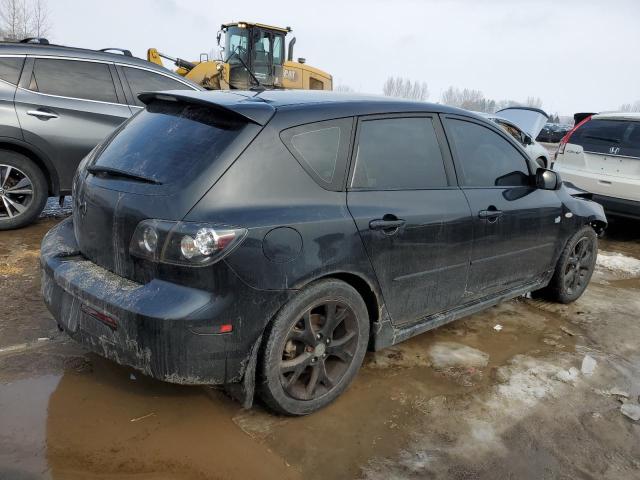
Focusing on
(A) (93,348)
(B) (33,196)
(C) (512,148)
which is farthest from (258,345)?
(B) (33,196)

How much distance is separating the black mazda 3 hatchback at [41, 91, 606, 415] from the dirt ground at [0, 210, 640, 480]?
0.87 ft

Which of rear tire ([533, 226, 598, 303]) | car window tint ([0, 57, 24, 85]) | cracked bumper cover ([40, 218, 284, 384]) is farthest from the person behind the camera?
car window tint ([0, 57, 24, 85])

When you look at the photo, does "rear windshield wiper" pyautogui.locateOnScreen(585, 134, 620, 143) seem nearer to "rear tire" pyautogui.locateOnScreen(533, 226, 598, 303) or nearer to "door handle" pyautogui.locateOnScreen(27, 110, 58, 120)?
"rear tire" pyautogui.locateOnScreen(533, 226, 598, 303)

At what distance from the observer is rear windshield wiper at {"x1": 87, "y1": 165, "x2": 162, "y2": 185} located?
8.31ft

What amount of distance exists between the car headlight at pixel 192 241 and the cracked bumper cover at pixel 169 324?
13 centimetres

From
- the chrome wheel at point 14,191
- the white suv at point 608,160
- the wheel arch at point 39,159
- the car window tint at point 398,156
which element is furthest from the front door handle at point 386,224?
the white suv at point 608,160

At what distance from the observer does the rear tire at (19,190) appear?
5277mm

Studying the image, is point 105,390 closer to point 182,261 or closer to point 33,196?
point 182,261

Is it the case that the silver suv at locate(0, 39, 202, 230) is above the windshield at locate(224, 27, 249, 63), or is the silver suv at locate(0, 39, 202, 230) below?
below

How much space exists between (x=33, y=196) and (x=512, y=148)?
470 centimetres

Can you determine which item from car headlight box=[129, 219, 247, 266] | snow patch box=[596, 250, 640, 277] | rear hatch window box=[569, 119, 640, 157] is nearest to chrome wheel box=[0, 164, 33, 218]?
car headlight box=[129, 219, 247, 266]

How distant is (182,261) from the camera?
2303 millimetres

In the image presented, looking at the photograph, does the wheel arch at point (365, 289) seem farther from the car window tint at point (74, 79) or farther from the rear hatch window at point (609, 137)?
the rear hatch window at point (609, 137)

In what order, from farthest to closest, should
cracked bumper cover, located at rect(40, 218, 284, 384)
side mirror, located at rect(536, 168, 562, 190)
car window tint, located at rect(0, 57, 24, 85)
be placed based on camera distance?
car window tint, located at rect(0, 57, 24, 85)
side mirror, located at rect(536, 168, 562, 190)
cracked bumper cover, located at rect(40, 218, 284, 384)
